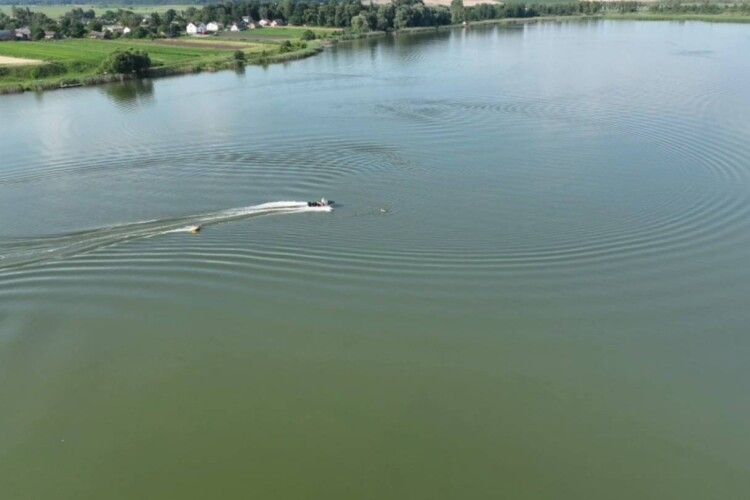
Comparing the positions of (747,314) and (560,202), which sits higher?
(560,202)

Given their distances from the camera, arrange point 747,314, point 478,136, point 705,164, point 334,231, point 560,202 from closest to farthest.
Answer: point 747,314 < point 334,231 < point 560,202 < point 705,164 < point 478,136

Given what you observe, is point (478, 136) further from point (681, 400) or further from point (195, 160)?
point (681, 400)

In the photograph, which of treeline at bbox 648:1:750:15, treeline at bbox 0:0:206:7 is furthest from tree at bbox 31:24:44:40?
treeline at bbox 0:0:206:7

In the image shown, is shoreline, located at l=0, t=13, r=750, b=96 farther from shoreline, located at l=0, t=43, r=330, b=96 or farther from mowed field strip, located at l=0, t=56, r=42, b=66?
mowed field strip, located at l=0, t=56, r=42, b=66

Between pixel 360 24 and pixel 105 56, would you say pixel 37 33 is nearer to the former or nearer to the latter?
pixel 105 56

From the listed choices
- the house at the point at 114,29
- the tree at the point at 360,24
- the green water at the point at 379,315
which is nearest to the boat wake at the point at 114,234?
the green water at the point at 379,315

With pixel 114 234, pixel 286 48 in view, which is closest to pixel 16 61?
pixel 286 48

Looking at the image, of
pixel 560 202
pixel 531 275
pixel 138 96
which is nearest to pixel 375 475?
pixel 531 275
